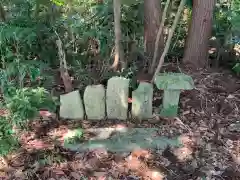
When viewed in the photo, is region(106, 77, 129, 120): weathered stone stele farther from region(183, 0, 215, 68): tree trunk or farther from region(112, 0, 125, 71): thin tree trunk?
region(183, 0, 215, 68): tree trunk

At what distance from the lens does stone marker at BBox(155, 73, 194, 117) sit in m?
3.89

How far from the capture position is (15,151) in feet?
11.2

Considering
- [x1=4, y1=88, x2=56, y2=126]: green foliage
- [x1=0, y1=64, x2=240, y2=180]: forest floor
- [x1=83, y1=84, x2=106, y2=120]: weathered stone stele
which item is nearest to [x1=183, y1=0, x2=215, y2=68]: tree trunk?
[x1=0, y1=64, x2=240, y2=180]: forest floor

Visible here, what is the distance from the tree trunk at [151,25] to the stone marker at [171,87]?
839mm

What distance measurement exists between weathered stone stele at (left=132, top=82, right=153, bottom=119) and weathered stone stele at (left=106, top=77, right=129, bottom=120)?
0.10m

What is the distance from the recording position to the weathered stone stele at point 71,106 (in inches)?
153

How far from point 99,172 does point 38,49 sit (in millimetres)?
2198

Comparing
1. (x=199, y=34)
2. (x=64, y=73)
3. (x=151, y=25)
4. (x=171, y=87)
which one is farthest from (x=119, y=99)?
(x=199, y=34)

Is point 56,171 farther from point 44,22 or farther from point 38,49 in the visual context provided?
point 44,22

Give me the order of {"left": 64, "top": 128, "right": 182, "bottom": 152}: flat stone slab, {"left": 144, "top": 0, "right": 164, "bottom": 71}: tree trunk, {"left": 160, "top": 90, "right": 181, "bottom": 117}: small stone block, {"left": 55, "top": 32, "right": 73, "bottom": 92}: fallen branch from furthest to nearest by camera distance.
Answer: {"left": 144, "top": 0, "right": 164, "bottom": 71}: tree trunk
{"left": 55, "top": 32, "right": 73, "bottom": 92}: fallen branch
{"left": 160, "top": 90, "right": 181, "bottom": 117}: small stone block
{"left": 64, "top": 128, "right": 182, "bottom": 152}: flat stone slab

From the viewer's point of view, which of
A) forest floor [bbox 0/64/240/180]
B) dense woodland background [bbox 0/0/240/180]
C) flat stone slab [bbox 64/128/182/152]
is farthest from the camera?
dense woodland background [bbox 0/0/240/180]

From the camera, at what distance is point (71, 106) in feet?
12.9

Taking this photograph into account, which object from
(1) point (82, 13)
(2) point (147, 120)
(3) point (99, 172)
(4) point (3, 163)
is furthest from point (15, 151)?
(1) point (82, 13)

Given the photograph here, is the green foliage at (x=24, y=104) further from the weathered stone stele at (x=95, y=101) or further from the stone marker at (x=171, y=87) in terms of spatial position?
the stone marker at (x=171, y=87)
